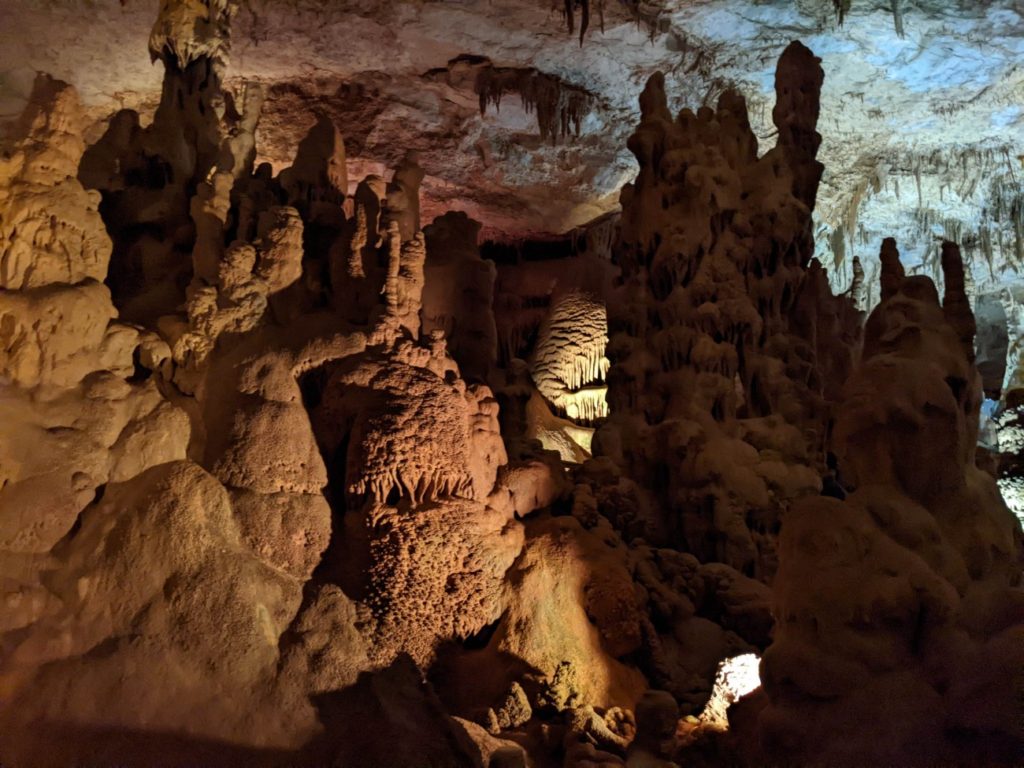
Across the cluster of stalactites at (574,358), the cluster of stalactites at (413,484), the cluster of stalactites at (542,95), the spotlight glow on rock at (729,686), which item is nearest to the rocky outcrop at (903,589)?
the spotlight glow on rock at (729,686)

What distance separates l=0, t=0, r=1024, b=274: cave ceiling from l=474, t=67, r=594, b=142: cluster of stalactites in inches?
5.6

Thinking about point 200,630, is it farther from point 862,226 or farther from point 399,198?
point 862,226

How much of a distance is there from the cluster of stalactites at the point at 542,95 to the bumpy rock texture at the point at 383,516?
176 centimetres

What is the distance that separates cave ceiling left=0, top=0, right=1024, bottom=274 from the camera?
Answer: 11.7 meters

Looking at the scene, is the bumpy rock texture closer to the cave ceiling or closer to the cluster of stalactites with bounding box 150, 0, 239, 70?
the cluster of stalactites with bounding box 150, 0, 239, 70

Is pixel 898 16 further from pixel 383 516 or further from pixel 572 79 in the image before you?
pixel 383 516

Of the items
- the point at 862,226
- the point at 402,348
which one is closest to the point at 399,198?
the point at 402,348

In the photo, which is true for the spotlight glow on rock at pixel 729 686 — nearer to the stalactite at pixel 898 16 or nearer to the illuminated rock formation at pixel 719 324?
the illuminated rock formation at pixel 719 324

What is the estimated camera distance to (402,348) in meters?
7.16

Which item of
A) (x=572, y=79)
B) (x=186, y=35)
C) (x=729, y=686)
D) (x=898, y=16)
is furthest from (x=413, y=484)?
(x=898, y=16)

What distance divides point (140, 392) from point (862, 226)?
16.3 meters

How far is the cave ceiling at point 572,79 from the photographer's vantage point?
1172 cm

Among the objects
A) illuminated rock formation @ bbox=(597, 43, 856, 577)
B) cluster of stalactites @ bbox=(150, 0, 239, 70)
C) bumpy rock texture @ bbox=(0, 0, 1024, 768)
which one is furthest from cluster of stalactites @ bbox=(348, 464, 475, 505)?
cluster of stalactites @ bbox=(150, 0, 239, 70)

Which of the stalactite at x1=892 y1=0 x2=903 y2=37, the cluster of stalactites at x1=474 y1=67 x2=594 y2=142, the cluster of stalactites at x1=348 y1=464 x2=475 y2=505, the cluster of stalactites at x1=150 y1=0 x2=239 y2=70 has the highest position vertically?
the stalactite at x1=892 y1=0 x2=903 y2=37
